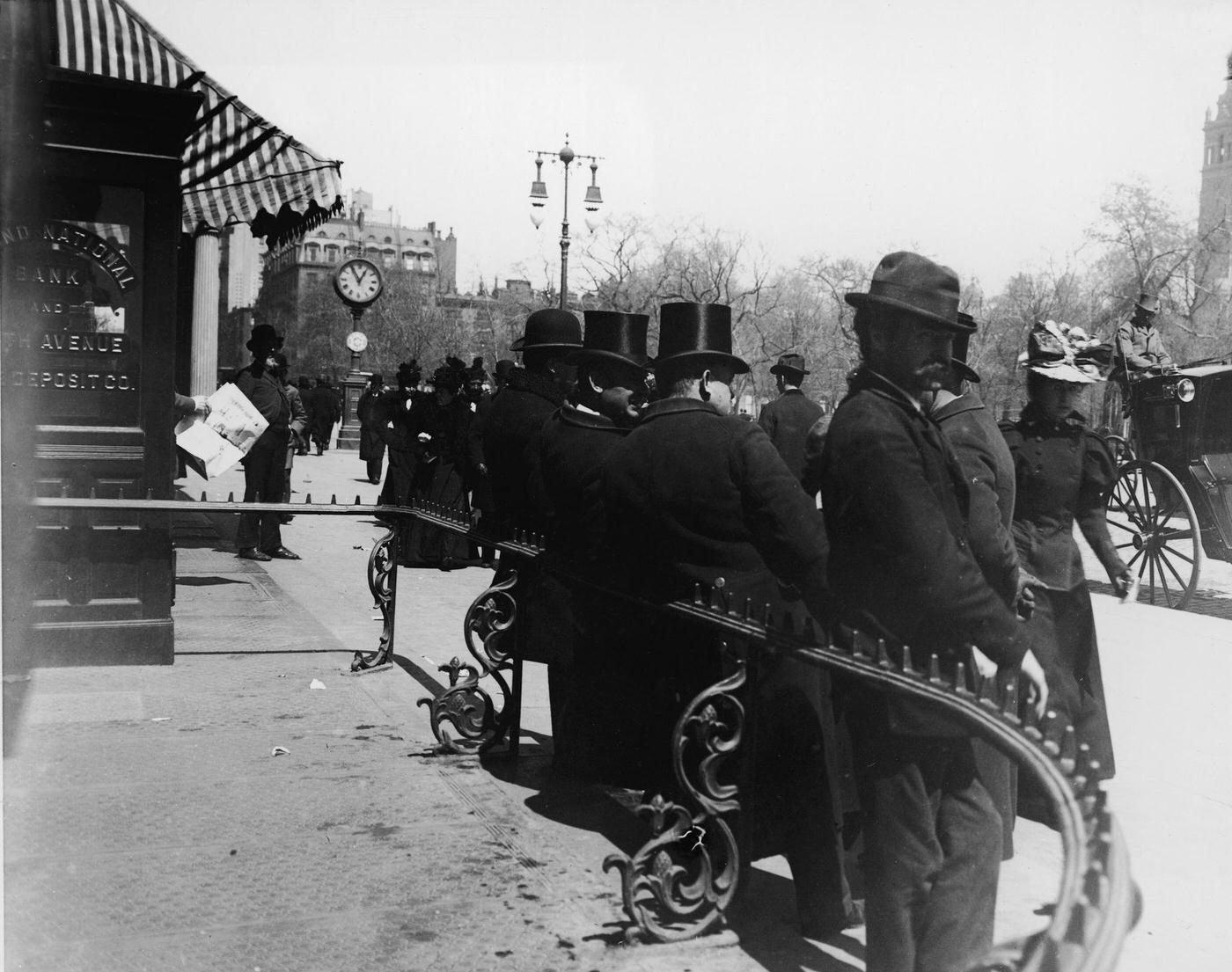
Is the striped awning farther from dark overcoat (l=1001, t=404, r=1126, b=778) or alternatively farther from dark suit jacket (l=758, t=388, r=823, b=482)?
dark overcoat (l=1001, t=404, r=1126, b=778)

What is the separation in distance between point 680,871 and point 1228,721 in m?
4.41

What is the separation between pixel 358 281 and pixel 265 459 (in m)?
10.1

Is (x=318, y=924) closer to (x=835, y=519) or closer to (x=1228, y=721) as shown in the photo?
(x=835, y=519)

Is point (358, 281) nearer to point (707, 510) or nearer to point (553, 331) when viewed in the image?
point (553, 331)

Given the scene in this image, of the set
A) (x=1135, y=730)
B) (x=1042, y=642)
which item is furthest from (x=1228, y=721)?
(x=1042, y=642)

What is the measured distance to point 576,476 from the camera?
5.50 metres

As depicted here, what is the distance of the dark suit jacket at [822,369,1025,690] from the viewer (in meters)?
3.32

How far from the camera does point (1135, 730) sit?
6.98 metres

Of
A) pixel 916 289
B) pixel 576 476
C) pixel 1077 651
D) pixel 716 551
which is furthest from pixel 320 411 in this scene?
pixel 916 289

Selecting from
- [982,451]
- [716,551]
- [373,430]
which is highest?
[982,451]

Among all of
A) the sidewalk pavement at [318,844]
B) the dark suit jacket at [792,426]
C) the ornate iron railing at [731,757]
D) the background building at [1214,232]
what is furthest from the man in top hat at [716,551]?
the background building at [1214,232]

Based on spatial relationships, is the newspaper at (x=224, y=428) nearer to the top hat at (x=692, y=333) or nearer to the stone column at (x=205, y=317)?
the top hat at (x=692, y=333)

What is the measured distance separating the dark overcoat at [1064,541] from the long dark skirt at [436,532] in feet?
24.9

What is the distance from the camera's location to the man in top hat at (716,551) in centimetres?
412
